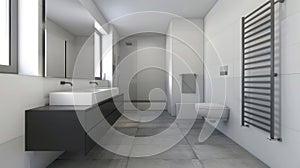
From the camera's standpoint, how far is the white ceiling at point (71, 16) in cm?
257

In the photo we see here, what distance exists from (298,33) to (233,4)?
1.72 m

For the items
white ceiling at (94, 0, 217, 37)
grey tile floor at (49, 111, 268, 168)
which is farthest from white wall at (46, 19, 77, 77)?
white ceiling at (94, 0, 217, 37)

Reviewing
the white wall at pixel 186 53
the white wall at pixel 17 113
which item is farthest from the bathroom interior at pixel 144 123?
the white wall at pixel 186 53

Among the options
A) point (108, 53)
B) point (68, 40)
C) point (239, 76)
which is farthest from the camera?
Answer: point (108, 53)

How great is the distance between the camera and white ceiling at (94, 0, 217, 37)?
14.9 ft

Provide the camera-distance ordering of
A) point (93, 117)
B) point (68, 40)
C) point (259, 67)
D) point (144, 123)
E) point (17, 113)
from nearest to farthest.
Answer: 1. point (17, 113)
2. point (93, 117)
3. point (259, 67)
4. point (68, 40)
5. point (144, 123)

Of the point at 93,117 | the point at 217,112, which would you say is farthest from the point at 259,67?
the point at 93,117

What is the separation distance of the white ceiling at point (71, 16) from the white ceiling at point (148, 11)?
929 mm

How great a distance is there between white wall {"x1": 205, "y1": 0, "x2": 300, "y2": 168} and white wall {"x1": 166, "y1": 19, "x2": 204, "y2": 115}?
12.8 inches

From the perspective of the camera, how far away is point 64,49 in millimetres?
2863

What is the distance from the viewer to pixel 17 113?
73.2 inches

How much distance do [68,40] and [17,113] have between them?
1385 mm

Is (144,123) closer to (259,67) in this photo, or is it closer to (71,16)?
(71,16)

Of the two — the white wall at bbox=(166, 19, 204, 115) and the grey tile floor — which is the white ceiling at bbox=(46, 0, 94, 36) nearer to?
the grey tile floor
